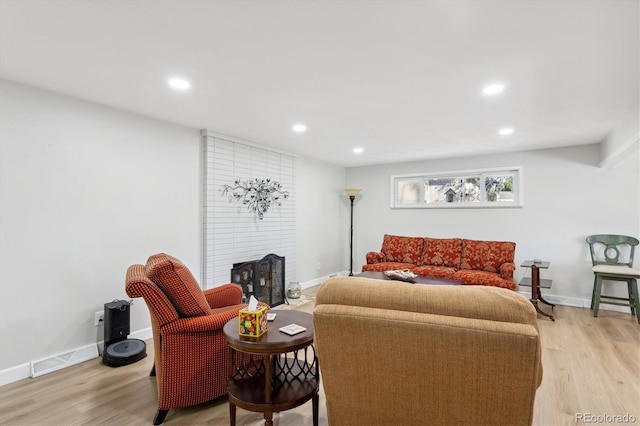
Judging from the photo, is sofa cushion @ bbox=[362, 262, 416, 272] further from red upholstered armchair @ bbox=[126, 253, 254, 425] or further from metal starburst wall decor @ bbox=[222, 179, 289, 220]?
red upholstered armchair @ bbox=[126, 253, 254, 425]

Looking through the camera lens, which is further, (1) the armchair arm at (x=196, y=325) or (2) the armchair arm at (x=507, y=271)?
(2) the armchair arm at (x=507, y=271)

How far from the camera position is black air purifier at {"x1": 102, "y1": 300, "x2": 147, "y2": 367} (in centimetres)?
285

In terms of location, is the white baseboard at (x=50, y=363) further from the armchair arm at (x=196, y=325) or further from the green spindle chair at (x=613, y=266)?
the green spindle chair at (x=613, y=266)

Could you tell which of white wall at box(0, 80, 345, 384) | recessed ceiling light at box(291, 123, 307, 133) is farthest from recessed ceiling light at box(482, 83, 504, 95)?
white wall at box(0, 80, 345, 384)

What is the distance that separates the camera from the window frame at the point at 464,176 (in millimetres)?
5133

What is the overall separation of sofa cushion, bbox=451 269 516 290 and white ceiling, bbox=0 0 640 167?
1.90 metres

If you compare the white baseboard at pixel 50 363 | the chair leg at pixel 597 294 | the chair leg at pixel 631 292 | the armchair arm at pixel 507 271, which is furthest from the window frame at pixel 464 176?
the white baseboard at pixel 50 363

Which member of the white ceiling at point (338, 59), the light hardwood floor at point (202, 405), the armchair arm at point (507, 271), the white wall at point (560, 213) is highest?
the white ceiling at point (338, 59)

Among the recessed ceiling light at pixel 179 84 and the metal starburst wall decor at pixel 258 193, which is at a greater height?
the recessed ceiling light at pixel 179 84

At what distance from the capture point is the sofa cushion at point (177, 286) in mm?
2075

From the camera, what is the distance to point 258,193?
4.66 metres

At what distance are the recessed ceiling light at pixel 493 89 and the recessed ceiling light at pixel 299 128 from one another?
6.01ft

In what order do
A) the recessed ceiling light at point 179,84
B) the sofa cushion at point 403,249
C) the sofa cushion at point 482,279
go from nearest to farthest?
the recessed ceiling light at point 179,84
the sofa cushion at point 482,279
the sofa cushion at point 403,249

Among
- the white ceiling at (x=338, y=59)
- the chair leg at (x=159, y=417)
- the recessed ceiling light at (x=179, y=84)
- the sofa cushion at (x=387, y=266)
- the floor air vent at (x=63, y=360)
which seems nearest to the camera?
the white ceiling at (x=338, y=59)
